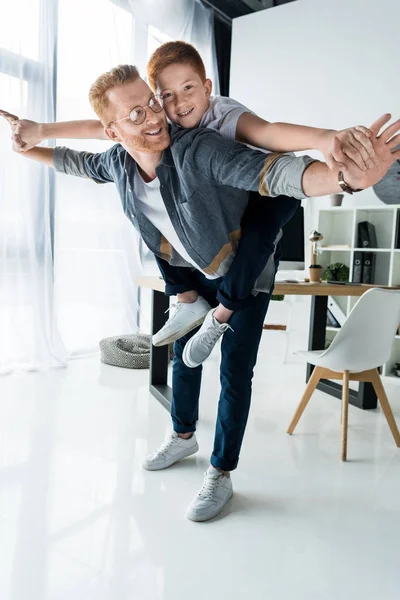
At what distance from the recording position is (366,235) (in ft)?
12.8

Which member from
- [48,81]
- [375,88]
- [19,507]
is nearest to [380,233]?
[375,88]

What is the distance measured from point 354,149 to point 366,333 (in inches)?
53.2

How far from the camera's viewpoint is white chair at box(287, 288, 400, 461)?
2162 millimetres

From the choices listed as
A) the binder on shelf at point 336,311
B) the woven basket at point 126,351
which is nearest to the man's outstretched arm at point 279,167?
the woven basket at point 126,351

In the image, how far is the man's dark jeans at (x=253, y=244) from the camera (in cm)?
153

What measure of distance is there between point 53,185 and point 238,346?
2382 millimetres

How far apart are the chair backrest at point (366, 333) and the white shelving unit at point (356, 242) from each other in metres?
1.54

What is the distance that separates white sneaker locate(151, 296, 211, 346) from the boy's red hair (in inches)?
29.4

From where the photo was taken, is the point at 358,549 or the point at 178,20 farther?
the point at 178,20

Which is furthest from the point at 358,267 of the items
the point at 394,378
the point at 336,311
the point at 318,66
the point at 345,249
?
the point at 318,66

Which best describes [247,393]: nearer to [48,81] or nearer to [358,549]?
[358,549]

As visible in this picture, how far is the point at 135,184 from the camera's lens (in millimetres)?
1598

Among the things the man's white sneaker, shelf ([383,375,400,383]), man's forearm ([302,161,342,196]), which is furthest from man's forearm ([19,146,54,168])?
shelf ([383,375,400,383])

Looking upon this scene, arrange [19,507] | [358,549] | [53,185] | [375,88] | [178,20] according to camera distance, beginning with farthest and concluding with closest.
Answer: [178,20] < [375,88] < [53,185] < [19,507] < [358,549]
